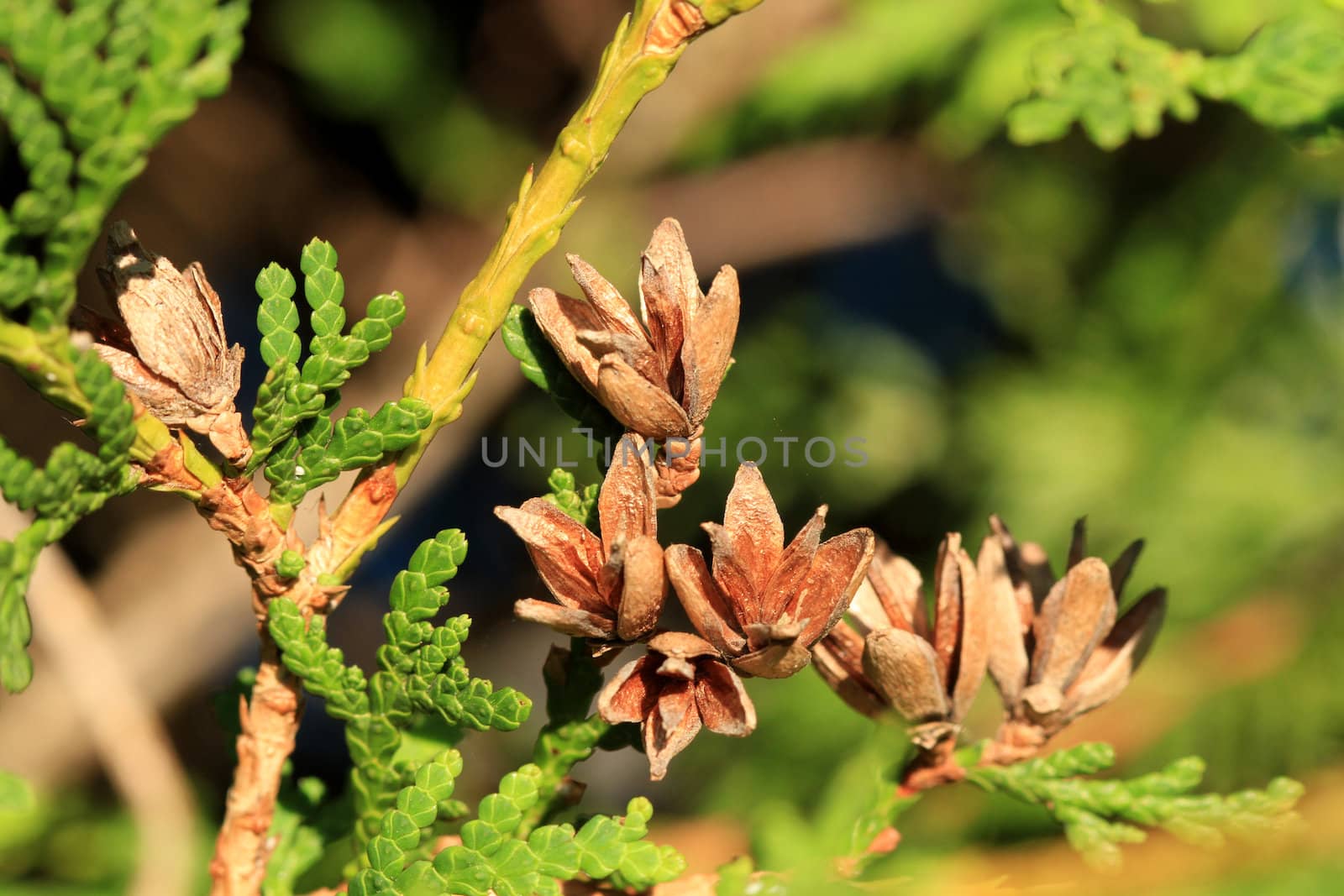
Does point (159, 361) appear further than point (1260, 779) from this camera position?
No

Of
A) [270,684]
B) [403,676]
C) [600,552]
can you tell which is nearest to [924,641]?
[600,552]

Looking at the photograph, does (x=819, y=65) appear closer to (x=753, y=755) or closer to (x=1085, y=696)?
(x=753, y=755)

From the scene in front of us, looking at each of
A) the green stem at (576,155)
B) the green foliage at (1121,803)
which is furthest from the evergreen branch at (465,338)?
the green foliage at (1121,803)

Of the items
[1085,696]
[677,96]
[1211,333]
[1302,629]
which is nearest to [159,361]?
[1085,696]

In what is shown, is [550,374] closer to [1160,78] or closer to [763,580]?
[763,580]

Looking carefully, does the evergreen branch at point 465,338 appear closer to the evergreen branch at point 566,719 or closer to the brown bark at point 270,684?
the brown bark at point 270,684

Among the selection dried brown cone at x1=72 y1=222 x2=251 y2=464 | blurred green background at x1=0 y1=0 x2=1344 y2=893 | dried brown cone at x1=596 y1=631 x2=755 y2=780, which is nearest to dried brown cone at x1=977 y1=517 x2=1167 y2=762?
blurred green background at x1=0 y1=0 x2=1344 y2=893

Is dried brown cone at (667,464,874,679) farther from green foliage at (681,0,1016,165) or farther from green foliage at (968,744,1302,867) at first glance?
green foliage at (681,0,1016,165)
